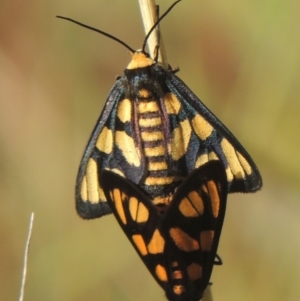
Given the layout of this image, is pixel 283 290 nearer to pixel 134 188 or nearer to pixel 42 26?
pixel 134 188

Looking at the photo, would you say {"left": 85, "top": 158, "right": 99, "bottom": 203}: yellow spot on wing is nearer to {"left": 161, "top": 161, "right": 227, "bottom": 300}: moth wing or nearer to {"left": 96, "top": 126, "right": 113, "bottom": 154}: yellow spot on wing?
{"left": 96, "top": 126, "right": 113, "bottom": 154}: yellow spot on wing

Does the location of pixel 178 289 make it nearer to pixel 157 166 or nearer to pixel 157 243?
pixel 157 243

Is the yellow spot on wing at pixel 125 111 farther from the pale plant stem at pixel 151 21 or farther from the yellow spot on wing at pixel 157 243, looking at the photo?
the yellow spot on wing at pixel 157 243

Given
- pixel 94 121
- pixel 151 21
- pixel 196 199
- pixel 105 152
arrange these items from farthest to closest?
1. pixel 94 121
2. pixel 105 152
3. pixel 151 21
4. pixel 196 199

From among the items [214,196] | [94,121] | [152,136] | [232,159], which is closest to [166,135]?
[152,136]

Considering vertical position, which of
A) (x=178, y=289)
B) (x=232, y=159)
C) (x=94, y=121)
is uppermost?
(x=94, y=121)

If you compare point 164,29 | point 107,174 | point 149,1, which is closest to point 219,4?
point 164,29

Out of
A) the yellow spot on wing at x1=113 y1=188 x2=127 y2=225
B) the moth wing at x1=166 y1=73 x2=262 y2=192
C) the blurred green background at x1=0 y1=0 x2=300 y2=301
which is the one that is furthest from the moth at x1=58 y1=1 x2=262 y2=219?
the blurred green background at x1=0 y1=0 x2=300 y2=301
